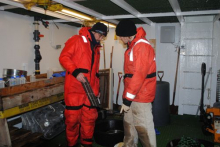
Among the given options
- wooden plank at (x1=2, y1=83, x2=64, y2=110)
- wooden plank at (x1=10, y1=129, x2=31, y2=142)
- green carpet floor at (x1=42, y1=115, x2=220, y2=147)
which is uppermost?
wooden plank at (x1=2, y1=83, x2=64, y2=110)

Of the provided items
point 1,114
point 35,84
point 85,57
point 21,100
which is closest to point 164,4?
point 85,57

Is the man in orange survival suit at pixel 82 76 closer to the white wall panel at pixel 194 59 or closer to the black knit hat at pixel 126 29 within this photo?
the black knit hat at pixel 126 29

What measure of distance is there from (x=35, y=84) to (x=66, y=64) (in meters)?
0.80

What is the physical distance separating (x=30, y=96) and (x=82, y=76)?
94cm

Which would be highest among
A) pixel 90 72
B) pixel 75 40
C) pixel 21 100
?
pixel 75 40

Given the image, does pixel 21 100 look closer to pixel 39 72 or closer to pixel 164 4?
pixel 39 72

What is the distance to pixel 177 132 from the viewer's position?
371 cm

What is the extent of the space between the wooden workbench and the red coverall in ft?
1.98

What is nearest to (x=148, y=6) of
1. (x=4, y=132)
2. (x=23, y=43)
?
(x=23, y=43)

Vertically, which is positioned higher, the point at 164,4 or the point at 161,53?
the point at 164,4

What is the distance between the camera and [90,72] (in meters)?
2.83

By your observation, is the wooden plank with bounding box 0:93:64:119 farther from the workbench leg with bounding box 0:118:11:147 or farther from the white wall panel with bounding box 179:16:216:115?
the white wall panel with bounding box 179:16:216:115

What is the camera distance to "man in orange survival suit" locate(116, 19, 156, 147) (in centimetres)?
212

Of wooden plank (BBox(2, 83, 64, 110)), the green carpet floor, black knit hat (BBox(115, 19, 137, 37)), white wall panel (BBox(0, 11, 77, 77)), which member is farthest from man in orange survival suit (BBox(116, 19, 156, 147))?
white wall panel (BBox(0, 11, 77, 77))
